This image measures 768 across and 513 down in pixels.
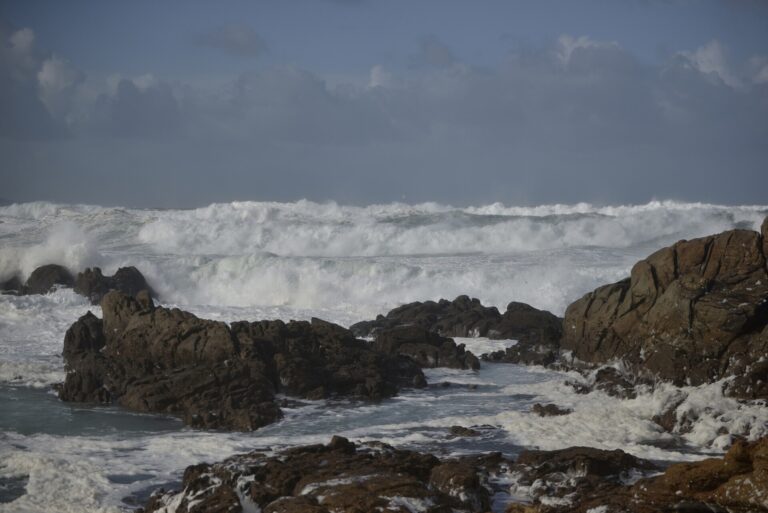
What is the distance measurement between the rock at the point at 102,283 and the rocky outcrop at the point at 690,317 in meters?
16.2

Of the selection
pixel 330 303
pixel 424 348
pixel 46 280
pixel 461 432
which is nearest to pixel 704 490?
pixel 461 432

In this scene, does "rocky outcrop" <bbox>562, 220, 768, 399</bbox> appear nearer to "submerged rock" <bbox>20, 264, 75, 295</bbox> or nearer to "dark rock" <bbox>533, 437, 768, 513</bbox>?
"dark rock" <bbox>533, 437, 768, 513</bbox>

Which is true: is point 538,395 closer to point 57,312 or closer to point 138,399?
point 138,399

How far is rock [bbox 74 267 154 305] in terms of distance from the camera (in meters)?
31.9

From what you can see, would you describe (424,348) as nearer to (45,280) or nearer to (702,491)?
(702,491)

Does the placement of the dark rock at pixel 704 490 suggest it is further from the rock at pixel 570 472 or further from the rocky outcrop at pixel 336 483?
the rocky outcrop at pixel 336 483

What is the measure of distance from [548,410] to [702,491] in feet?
24.5

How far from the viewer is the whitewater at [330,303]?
14.5m

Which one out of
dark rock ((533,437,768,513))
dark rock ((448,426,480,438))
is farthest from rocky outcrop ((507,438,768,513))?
dark rock ((448,426,480,438))

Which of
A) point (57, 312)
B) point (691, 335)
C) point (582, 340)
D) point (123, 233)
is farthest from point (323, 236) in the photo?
point (691, 335)

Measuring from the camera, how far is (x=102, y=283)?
3256cm

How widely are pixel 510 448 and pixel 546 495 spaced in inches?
114

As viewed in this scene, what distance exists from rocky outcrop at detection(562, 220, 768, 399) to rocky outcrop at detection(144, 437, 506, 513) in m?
6.61

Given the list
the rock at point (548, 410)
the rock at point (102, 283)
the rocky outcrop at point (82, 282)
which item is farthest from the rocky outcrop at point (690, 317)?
the rocky outcrop at point (82, 282)
